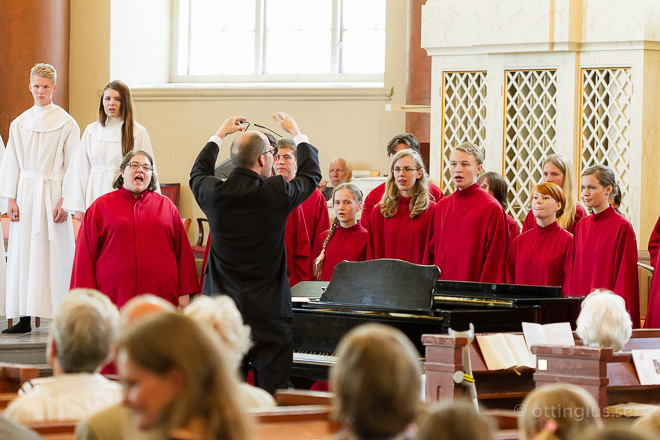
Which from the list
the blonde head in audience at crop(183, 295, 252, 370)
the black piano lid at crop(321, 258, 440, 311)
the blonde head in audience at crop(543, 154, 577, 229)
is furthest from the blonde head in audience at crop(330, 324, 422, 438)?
the blonde head in audience at crop(543, 154, 577, 229)

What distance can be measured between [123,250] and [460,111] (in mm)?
4582

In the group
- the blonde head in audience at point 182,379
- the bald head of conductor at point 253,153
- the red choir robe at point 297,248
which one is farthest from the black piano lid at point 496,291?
the blonde head in audience at point 182,379

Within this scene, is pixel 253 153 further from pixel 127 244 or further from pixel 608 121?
pixel 608 121

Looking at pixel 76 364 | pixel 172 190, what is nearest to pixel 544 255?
pixel 76 364

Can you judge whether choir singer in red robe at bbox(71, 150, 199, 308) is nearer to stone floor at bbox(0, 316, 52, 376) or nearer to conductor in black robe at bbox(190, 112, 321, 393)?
stone floor at bbox(0, 316, 52, 376)

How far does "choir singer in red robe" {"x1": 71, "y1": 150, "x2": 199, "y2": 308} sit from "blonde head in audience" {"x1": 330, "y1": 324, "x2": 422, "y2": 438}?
14.6 ft

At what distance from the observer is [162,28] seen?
13.7 meters

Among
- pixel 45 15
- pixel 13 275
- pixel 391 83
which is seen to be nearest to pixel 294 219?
pixel 13 275

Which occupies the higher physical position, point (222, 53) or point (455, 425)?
point (222, 53)

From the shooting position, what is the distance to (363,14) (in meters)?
13.2

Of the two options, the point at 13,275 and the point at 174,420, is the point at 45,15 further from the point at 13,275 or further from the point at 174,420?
the point at 174,420

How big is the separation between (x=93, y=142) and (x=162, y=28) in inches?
260

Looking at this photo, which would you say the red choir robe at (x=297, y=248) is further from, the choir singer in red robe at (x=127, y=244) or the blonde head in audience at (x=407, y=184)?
the choir singer in red robe at (x=127, y=244)

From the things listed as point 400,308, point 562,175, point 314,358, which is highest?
point 562,175
